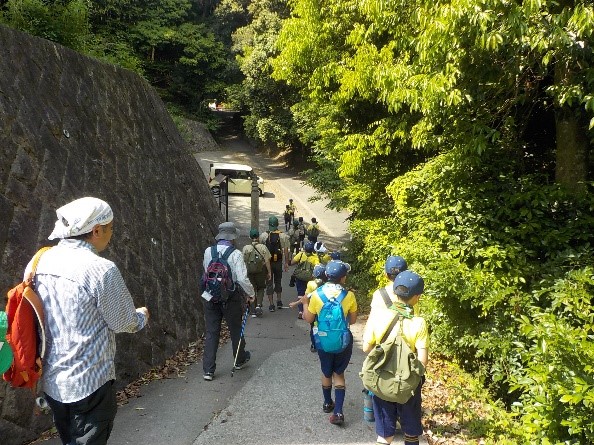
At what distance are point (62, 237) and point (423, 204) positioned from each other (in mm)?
5994

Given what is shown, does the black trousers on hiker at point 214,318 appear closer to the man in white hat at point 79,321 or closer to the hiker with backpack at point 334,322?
the hiker with backpack at point 334,322

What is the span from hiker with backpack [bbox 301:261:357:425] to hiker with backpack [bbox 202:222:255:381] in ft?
4.04

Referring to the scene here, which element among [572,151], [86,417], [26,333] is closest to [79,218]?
[26,333]

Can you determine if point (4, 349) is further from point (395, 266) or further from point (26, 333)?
point (395, 266)

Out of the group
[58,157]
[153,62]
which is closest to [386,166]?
[58,157]

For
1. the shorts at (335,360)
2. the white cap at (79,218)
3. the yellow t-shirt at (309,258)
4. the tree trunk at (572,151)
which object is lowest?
the yellow t-shirt at (309,258)

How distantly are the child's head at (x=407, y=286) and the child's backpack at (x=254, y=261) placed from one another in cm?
491

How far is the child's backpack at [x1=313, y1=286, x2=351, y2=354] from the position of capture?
13.9 ft

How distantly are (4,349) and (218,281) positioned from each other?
3.01 meters

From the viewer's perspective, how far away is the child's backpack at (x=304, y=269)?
8.03 meters

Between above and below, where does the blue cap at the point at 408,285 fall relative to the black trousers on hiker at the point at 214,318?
above

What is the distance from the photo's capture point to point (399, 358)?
11.1ft

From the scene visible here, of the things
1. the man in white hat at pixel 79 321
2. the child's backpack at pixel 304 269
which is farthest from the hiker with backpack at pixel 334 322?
the child's backpack at pixel 304 269

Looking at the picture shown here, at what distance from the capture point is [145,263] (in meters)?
6.77
